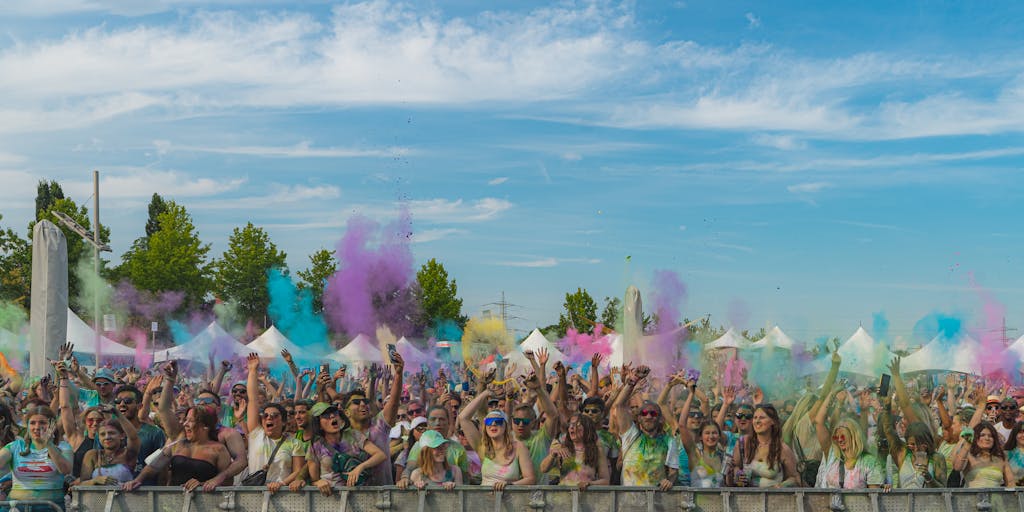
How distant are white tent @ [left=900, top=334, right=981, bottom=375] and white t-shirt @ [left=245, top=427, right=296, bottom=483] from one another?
2476 cm

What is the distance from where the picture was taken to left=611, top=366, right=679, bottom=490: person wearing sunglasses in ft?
25.7

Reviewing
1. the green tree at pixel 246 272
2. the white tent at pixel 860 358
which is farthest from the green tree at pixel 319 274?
the white tent at pixel 860 358

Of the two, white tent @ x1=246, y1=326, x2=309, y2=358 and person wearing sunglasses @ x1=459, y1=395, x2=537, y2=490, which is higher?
white tent @ x1=246, y1=326, x2=309, y2=358

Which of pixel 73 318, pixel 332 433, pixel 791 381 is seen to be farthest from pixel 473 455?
pixel 73 318

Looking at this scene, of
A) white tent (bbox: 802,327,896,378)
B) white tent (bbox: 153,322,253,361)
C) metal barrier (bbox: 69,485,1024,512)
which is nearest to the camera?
metal barrier (bbox: 69,485,1024,512)

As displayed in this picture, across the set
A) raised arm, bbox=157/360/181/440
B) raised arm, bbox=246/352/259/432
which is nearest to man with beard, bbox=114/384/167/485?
raised arm, bbox=157/360/181/440

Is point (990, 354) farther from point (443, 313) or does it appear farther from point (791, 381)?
point (443, 313)

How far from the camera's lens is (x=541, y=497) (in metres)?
7.30

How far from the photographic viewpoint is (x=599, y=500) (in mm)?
7293

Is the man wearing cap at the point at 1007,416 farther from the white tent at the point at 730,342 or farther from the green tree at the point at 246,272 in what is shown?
the green tree at the point at 246,272

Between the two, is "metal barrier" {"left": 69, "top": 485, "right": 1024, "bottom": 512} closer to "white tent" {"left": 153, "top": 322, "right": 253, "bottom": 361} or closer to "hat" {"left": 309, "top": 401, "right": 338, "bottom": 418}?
"hat" {"left": 309, "top": 401, "right": 338, "bottom": 418}

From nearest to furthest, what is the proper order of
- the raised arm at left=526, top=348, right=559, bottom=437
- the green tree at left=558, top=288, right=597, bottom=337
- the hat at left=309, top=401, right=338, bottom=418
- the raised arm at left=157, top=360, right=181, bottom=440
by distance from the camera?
1. the hat at left=309, top=401, right=338, bottom=418
2. the raised arm at left=157, top=360, right=181, bottom=440
3. the raised arm at left=526, top=348, right=559, bottom=437
4. the green tree at left=558, top=288, right=597, bottom=337

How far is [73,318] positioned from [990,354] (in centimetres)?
2832

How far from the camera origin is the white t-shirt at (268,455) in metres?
7.60
